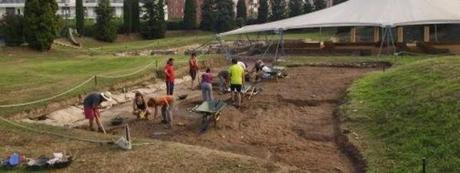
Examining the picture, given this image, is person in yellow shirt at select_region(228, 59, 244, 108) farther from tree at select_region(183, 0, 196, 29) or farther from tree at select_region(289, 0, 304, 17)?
tree at select_region(289, 0, 304, 17)

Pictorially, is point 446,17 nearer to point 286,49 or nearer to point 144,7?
point 286,49

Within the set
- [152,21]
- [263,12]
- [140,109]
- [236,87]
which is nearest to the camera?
[140,109]

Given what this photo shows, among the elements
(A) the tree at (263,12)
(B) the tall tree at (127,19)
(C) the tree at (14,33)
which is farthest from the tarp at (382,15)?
(A) the tree at (263,12)

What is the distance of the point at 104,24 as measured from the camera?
2100 inches

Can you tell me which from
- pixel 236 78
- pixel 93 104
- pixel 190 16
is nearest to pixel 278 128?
pixel 236 78

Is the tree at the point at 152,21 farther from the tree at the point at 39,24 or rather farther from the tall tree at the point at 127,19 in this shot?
the tree at the point at 39,24

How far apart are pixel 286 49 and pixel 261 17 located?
3596 cm

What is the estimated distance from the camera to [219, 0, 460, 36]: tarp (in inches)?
1444

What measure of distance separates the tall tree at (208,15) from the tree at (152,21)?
951 centimetres

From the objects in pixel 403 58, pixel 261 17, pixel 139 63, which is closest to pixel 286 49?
pixel 403 58

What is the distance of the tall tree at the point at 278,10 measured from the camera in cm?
7650

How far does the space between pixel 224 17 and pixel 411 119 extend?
54415mm

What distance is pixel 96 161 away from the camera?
1173cm

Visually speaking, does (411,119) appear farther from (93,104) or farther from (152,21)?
(152,21)
